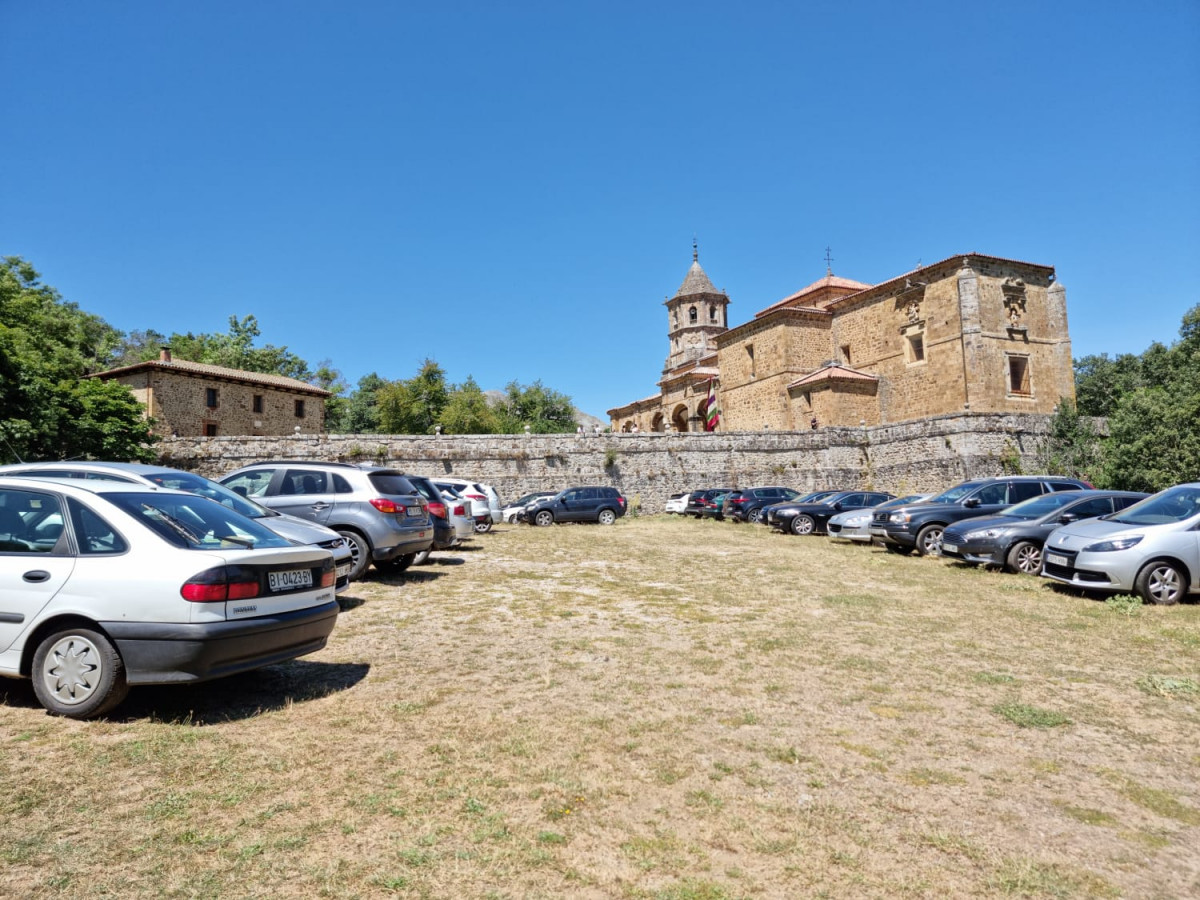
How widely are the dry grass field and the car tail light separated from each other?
843 mm

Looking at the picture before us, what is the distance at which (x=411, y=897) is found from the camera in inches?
102

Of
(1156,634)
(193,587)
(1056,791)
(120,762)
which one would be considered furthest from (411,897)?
(1156,634)

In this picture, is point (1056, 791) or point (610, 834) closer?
point (610, 834)

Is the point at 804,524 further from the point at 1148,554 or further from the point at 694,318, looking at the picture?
the point at 694,318

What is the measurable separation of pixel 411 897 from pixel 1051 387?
136 ft

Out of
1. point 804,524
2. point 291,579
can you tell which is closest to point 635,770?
point 291,579

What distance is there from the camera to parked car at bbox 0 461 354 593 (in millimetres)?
5348

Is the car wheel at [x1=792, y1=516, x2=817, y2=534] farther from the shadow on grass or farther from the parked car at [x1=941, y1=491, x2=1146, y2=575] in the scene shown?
the shadow on grass

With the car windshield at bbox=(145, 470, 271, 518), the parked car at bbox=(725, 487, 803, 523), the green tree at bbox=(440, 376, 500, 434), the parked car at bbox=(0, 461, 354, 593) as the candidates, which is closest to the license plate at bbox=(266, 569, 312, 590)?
the parked car at bbox=(0, 461, 354, 593)

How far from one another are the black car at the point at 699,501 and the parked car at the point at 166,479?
21151 mm

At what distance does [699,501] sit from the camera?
28.0 meters

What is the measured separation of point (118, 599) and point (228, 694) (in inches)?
48.2

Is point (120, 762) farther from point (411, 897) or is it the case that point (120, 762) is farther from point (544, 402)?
point (544, 402)

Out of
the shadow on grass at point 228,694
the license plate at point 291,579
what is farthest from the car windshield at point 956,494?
the license plate at point 291,579
